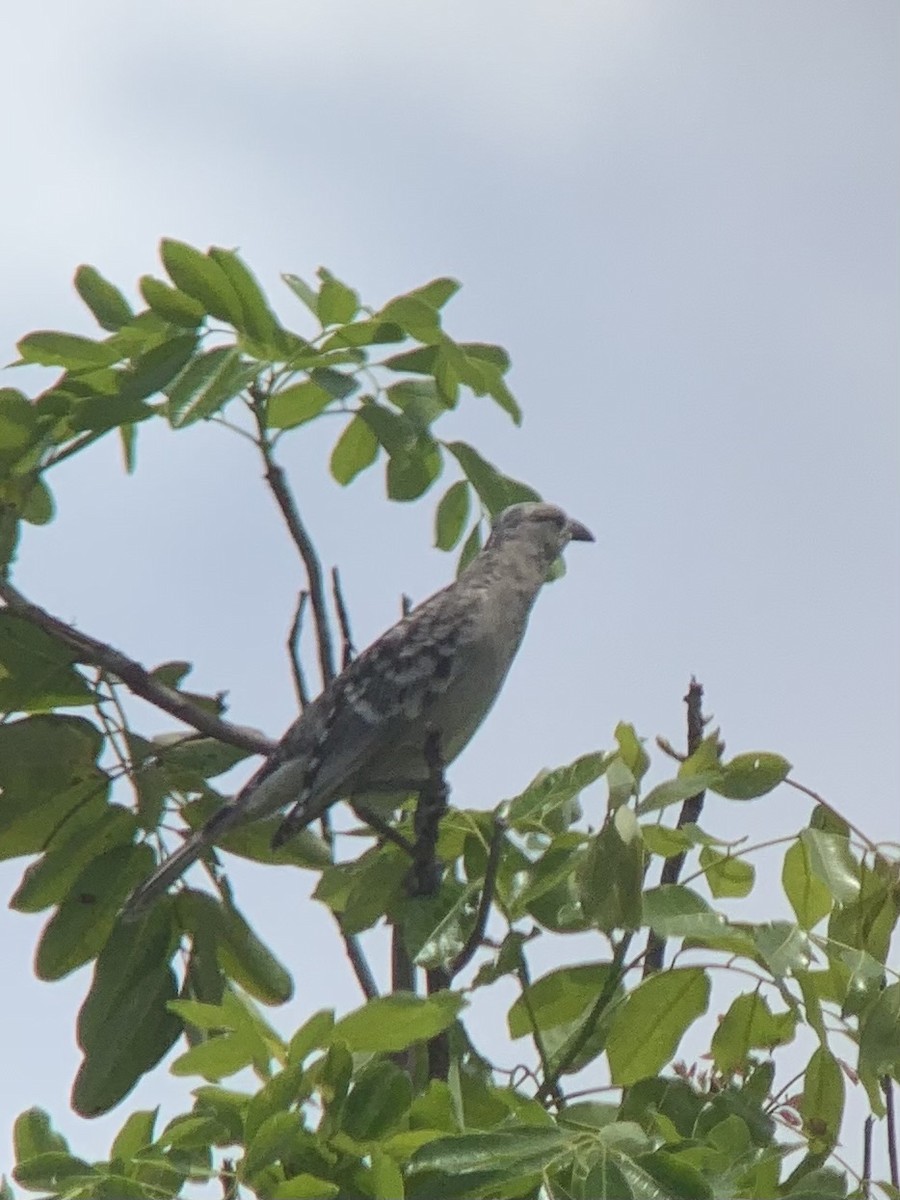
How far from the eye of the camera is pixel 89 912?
11.9 ft

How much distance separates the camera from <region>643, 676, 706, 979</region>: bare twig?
10.6 ft

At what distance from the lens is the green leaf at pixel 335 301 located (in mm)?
3748

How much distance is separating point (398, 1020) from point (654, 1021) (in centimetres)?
62

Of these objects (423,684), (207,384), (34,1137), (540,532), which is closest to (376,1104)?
(34,1137)

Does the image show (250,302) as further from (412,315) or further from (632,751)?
(632,751)

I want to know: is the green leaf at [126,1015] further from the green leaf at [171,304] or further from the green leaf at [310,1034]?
the green leaf at [171,304]

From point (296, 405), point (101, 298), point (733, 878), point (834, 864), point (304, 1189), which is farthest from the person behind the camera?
point (296, 405)

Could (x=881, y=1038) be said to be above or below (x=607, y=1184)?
above

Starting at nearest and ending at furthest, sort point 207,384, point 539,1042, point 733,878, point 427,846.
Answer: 1. point 539,1042
2. point 733,878
3. point 427,846
4. point 207,384

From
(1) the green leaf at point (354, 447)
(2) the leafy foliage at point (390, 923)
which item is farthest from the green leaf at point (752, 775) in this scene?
(1) the green leaf at point (354, 447)

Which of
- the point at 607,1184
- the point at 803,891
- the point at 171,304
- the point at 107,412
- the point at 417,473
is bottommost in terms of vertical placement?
the point at 607,1184

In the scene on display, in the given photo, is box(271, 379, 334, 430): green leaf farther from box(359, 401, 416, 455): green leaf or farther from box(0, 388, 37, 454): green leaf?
box(0, 388, 37, 454): green leaf

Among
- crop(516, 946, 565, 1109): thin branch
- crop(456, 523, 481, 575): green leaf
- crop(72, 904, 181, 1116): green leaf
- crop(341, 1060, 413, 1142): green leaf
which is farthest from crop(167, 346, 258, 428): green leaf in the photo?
crop(341, 1060, 413, 1142): green leaf

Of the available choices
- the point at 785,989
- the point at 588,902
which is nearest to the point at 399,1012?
the point at 588,902
